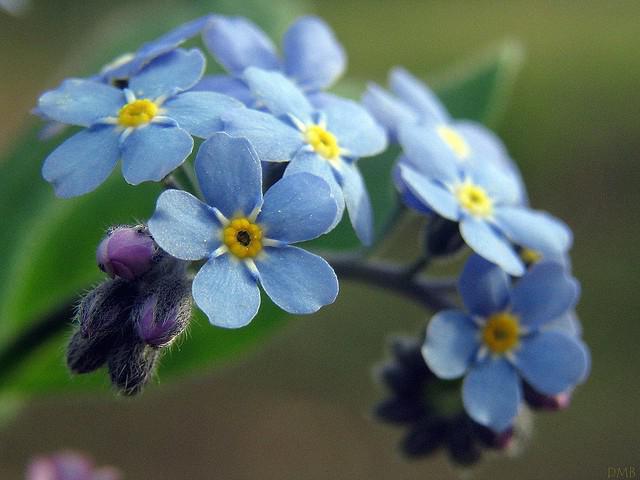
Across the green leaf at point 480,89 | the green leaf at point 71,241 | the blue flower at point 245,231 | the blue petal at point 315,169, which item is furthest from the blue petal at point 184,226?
the green leaf at point 480,89

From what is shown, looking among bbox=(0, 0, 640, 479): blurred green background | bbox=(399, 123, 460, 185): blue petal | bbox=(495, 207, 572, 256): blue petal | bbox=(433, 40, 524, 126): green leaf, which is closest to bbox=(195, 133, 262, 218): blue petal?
bbox=(399, 123, 460, 185): blue petal

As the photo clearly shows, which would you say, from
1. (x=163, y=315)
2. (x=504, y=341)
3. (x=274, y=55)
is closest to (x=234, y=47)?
(x=274, y=55)

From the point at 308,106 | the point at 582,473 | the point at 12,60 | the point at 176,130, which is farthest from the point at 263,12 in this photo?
the point at 12,60

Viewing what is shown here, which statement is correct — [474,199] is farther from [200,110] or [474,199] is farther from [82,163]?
[82,163]

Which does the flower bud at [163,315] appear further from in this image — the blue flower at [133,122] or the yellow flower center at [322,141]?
the yellow flower center at [322,141]

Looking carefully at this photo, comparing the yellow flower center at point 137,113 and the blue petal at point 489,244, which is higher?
the yellow flower center at point 137,113

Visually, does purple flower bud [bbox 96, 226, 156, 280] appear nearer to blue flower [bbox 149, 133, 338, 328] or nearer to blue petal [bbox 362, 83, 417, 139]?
blue flower [bbox 149, 133, 338, 328]
